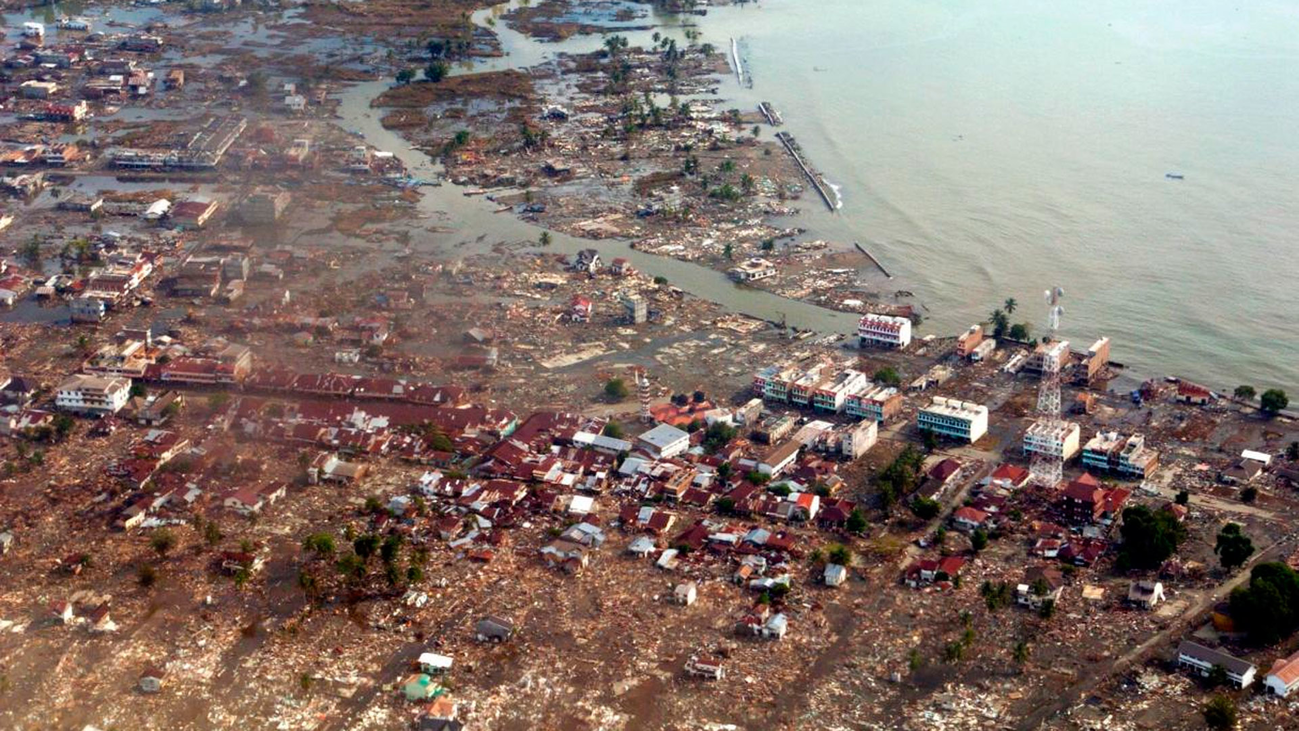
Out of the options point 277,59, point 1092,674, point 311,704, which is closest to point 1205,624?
point 1092,674

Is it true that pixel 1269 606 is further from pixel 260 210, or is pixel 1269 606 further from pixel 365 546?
pixel 260 210

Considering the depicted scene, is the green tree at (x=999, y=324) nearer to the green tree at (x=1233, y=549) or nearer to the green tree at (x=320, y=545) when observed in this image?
the green tree at (x=1233, y=549)

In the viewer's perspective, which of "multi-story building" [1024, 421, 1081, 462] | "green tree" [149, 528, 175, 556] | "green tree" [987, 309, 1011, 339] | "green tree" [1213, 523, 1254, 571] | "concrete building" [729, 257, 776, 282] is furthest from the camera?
"concrete building" [729, 257, 776, 282]

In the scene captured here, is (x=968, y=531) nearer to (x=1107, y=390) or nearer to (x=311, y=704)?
(x=1107, y=390)

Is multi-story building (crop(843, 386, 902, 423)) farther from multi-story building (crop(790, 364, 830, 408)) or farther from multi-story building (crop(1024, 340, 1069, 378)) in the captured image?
multi-story building (crop(1024, 340, 1069, 378))

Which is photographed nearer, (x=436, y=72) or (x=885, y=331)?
(x=885, y=331)

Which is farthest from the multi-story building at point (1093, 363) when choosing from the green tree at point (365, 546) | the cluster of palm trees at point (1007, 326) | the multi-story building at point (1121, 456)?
the green tree at point (365, 546)

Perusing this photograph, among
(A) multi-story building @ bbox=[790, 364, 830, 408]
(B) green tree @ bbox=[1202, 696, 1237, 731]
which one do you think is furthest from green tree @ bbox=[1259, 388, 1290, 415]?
(B) green tree @ bbox=[1202, 696, 1237, 731]

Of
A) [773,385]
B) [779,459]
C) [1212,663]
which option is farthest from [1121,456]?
[773,385]
